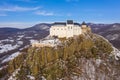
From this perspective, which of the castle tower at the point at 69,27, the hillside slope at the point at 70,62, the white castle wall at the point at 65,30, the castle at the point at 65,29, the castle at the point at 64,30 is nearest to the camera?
the hillside slope at the point at 70,62

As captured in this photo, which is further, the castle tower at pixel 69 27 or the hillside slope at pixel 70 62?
the castle tower at pixel 69 27

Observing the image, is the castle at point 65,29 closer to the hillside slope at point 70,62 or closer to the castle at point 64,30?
the castle at point 64,30

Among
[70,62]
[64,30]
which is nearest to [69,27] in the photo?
[64,30]

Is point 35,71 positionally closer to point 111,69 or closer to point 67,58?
point 67,58

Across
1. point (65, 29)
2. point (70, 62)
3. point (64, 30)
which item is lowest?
point (70, 62)

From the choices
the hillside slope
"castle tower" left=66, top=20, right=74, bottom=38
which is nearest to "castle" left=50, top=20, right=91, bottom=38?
"castle tower" left=66, top=20, right=74, bottom=38

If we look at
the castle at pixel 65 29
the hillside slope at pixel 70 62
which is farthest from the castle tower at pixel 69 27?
the hillside slope at pixel 70 62

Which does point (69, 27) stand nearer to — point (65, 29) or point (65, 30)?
point (65, 29)

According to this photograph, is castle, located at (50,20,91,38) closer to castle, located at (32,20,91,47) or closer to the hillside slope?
castle, located at (32,20,91,47)
